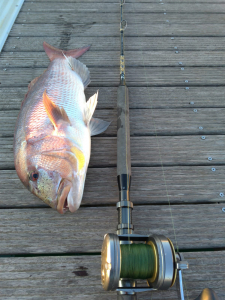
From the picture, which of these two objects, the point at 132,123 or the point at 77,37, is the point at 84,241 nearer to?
the point at 132,123

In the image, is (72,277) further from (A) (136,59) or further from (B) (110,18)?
(B) (110,18)

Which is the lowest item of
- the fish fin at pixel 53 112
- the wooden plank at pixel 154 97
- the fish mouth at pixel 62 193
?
the fish mouth at pixel 62 193

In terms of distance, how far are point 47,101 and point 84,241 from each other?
3.75ft

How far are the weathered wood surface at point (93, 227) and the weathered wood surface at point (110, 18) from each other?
2.81 meters

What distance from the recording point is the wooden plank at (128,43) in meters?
2.79

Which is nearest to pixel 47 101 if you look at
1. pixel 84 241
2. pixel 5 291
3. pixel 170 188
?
pixel 84 241

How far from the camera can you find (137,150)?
79.2 inches

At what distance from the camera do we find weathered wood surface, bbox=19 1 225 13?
3.29m

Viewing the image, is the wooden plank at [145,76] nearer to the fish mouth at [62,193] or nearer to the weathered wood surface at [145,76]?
the weathered wood surface at [145,76]

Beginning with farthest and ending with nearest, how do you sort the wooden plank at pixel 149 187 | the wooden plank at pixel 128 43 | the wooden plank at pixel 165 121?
the wooden plank at pixel 128 43 → the wooden plank at pixel 165 121 → the wooden plank at pixel 149 187

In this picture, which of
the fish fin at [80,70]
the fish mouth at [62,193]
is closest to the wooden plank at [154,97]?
the fish fin at [80,70]

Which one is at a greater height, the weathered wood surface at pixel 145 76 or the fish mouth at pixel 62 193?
the weathered wood surface at pixel 145 76

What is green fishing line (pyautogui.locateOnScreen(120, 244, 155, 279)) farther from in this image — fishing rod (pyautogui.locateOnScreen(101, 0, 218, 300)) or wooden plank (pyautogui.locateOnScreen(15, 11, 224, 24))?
wooden plank (pyautogui.locateOnScreen(15, 11, 224, 24))

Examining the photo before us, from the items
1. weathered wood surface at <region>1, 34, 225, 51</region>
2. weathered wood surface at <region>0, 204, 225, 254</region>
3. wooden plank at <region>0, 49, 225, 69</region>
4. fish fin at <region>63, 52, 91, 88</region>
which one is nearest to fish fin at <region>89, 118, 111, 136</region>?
fish fin at <region>63, 52, 91, 88</region>
